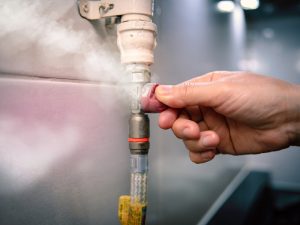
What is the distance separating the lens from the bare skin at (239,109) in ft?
2.03

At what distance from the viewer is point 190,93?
61cm

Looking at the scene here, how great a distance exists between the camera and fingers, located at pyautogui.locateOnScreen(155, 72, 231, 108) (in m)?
0.60

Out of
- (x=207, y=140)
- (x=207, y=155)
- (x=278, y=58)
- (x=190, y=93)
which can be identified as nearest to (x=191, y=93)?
(x=190, y=93)

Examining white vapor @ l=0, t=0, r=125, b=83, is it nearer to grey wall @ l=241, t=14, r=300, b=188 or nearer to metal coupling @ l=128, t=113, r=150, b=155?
metal coupling @ l=128, t=113, r=150, b=155

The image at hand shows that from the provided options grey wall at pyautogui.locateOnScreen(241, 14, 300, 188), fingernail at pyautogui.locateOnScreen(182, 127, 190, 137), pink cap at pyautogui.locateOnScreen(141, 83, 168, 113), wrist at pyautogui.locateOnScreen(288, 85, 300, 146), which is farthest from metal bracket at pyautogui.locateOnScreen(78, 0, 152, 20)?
grey wall at pyautogui.locateOnScreen(241, 14, 300, 188)

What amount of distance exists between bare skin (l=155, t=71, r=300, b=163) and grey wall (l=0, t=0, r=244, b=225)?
0.14 metres

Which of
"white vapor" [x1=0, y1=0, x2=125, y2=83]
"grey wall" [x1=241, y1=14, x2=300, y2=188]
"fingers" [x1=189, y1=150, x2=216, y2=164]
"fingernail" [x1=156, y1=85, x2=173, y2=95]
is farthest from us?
"grey wall" [x1=241, y1=14, x2=300, y2=188]

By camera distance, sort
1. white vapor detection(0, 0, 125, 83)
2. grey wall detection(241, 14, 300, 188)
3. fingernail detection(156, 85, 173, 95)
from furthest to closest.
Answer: grey wall detection(241, 14, 300, 188), fingernail detection(156, 85, 173, 95), white vapor detection(0, 0, 125, 83)

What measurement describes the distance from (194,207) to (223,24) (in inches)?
37.9

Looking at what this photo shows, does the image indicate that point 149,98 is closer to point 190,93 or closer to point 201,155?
point 190,93

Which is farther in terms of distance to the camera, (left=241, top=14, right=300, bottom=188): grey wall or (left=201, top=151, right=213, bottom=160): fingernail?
(left=241, top=14, right=300, bottom=188): grey wall

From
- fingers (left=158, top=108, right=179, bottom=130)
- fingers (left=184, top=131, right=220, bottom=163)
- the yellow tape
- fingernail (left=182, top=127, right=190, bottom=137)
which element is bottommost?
the yellow tape

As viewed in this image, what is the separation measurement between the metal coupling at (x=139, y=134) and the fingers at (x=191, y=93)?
2.2 inches

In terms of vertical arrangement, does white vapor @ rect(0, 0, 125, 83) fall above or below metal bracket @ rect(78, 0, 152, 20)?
below
